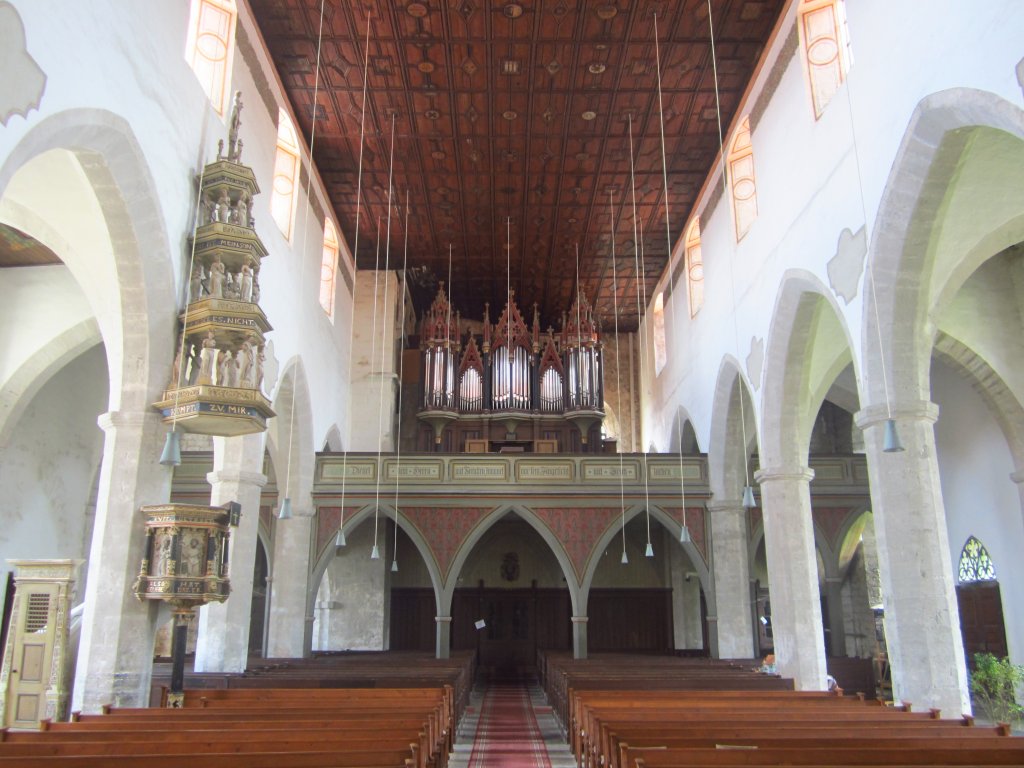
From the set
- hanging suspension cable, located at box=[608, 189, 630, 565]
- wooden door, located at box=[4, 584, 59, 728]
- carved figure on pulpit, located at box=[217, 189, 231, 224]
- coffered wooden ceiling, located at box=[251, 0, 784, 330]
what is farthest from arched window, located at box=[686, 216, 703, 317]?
wooden door, located at box=[4, 584, 59, 728]

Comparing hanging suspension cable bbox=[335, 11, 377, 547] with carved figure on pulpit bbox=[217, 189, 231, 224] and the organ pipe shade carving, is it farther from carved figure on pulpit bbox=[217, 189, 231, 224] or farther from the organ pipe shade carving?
carved figure on pulpit bbox=[217, 189, 231, 224]

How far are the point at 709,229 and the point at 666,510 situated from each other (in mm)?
6057

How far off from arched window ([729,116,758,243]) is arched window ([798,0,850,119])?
2807 millimetres

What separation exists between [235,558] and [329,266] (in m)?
7.93

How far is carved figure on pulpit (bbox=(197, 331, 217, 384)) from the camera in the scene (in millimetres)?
9870

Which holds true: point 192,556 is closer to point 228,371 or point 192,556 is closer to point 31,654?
point 228,371

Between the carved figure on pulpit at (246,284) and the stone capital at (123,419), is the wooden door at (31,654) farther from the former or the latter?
the carved figure on pulpit at (246,284)

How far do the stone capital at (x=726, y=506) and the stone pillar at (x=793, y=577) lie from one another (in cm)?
362

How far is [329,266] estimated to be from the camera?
19578 mm

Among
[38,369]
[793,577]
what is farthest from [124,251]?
[793,577]

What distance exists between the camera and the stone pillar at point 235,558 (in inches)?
522

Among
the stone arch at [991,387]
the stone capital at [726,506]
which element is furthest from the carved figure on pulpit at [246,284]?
the stone capital at [726,506]

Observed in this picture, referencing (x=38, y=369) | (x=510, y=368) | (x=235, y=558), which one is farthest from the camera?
(x=510, y=368)

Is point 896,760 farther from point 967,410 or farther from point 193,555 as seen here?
point 967,410
